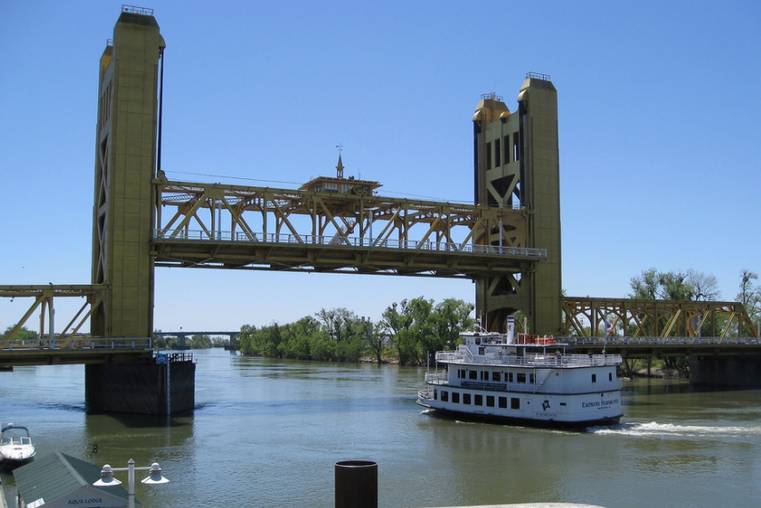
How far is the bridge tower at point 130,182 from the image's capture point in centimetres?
5466

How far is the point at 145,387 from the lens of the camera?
5238cm

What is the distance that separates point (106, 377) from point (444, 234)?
29072 millimetres

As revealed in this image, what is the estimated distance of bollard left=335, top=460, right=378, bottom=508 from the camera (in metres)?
14.1

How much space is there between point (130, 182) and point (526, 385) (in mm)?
29319

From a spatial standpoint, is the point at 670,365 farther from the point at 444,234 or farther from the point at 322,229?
the point at 322,229

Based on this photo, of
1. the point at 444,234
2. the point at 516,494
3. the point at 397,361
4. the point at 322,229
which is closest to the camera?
the point at 516,494

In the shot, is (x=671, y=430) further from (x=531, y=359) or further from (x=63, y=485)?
(x=63, y=485)

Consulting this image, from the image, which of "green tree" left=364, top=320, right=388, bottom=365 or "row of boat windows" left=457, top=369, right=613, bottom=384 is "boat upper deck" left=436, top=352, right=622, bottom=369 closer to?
"row of boat windows" left=457, top=369, right=613, bottom=384

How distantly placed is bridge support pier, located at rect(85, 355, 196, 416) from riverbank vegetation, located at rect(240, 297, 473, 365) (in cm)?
4019

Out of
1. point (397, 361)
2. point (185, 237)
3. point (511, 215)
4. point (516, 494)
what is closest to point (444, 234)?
point (511, 215)

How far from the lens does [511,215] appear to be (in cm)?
7169

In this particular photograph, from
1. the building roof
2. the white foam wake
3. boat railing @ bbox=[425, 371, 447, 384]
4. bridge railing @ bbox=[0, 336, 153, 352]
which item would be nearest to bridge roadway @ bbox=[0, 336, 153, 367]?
bridge railing @ bbox=[0, 336, 153, 352]

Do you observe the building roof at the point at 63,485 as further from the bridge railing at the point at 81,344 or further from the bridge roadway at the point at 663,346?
the bridge roadway at the point at 663,346

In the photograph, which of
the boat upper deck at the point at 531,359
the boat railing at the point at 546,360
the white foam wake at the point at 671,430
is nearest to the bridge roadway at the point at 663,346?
the boat upper deck at the point at 531,359
